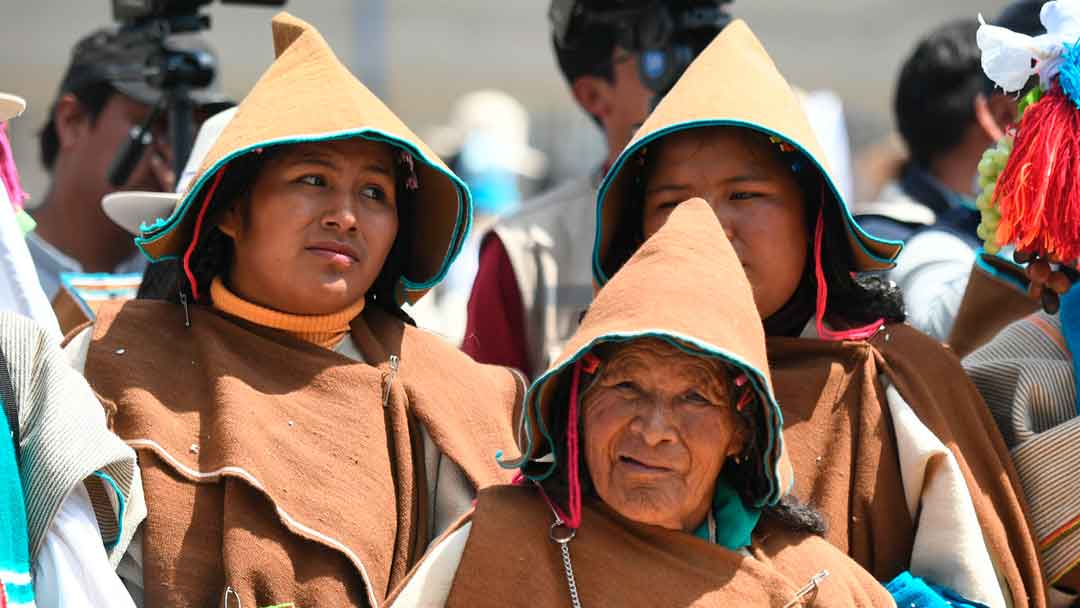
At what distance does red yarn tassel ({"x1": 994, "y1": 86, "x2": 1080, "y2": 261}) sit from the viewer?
3824 millimetres

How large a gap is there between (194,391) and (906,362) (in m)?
1.46

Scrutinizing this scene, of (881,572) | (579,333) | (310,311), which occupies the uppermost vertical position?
(579,333)

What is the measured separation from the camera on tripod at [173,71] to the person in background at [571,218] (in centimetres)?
91

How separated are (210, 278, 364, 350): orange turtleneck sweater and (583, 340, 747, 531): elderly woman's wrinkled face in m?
0.83

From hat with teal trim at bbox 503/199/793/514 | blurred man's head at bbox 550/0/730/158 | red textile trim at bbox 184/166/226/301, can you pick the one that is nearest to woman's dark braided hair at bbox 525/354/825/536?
hat with teal trim at bbox 503/199/793/514

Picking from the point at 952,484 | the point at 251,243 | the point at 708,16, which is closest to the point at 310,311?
the point at 251,243

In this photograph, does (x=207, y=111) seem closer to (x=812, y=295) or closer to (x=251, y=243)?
(x=251, y=243)

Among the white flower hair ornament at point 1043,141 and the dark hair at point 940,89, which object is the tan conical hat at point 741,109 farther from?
the dark hair at point 940,89

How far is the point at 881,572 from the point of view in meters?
3.67

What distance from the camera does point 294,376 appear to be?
385 centimetres

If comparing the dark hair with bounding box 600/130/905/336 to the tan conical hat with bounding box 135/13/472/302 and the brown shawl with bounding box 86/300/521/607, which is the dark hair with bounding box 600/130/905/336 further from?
the brown shawl with bounding box 86/300/521/607

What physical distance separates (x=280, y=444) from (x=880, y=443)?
1.20 metres

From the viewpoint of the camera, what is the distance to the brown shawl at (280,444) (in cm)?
355

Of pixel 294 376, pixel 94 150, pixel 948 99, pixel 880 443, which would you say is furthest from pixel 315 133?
pixel 948 99
